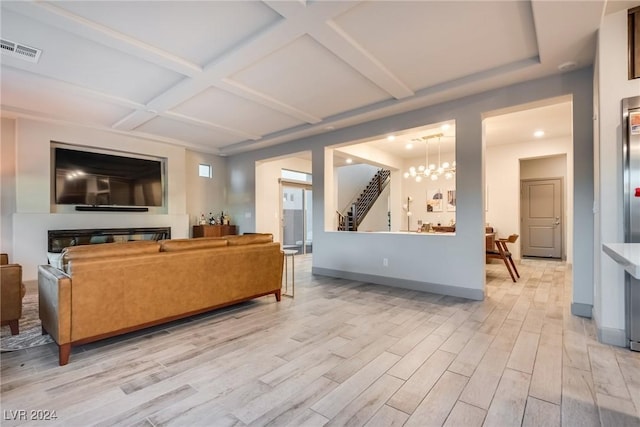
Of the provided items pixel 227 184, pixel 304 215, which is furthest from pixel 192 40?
pixel 304 215

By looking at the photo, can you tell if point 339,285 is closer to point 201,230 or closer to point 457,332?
point 457,332

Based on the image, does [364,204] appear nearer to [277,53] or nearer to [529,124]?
[529,124]

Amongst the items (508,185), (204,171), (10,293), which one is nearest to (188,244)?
(10,293)

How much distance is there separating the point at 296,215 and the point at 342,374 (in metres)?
6.90

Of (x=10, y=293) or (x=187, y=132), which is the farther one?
(x=187, y=132)

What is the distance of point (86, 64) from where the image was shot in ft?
10.6

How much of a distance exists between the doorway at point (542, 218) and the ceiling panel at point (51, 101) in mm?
9404

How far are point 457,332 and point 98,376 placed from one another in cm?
302

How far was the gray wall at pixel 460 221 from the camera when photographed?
326cm

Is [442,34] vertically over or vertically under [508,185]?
over

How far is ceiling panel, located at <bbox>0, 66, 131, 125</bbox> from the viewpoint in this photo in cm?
364

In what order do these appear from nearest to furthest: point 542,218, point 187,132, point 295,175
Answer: point 187,132 < point 542,218 < point 295,175

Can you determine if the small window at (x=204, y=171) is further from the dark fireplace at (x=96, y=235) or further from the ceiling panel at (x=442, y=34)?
the ceiling panel at (x=442, y=34)

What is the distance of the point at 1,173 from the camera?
4832 millimetres
